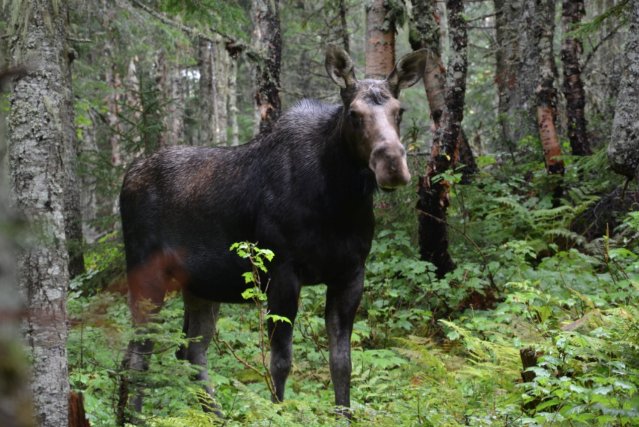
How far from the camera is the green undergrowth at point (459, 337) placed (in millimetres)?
4309

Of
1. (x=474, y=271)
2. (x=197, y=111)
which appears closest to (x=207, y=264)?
(x=474, y=271)

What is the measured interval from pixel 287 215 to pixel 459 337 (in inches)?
90.2

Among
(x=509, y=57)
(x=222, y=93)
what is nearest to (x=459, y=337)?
(x=509, y=57)

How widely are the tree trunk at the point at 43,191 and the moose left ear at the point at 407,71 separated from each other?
296 cm

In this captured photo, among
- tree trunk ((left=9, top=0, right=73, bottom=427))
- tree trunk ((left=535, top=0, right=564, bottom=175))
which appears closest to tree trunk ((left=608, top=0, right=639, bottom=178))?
tree trunk ((left=9, top=0, right=73, bottom=427))

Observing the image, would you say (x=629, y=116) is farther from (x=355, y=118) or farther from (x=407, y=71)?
(x=355, y=118)

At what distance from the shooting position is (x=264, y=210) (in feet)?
21.1

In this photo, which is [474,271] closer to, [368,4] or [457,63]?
[457,63]

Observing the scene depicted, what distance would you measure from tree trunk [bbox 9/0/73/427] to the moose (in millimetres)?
1405

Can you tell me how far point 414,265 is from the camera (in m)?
9.18

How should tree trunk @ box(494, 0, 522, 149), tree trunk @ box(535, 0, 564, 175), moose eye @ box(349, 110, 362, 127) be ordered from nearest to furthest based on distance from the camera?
1. moose eye @ box(349, 110, 362, 127)
2. tree trunk @ box(535, 0, 564, 175)
3. tree trunk @ box(494, 0, 522, 149)

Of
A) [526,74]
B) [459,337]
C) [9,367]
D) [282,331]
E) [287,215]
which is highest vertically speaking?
[526,74]

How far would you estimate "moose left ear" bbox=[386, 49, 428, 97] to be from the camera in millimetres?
6281

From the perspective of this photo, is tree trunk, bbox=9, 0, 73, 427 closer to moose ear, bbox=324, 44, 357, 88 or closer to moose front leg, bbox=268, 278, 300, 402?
moose front leg, bbox=268, 278, 300, 402
